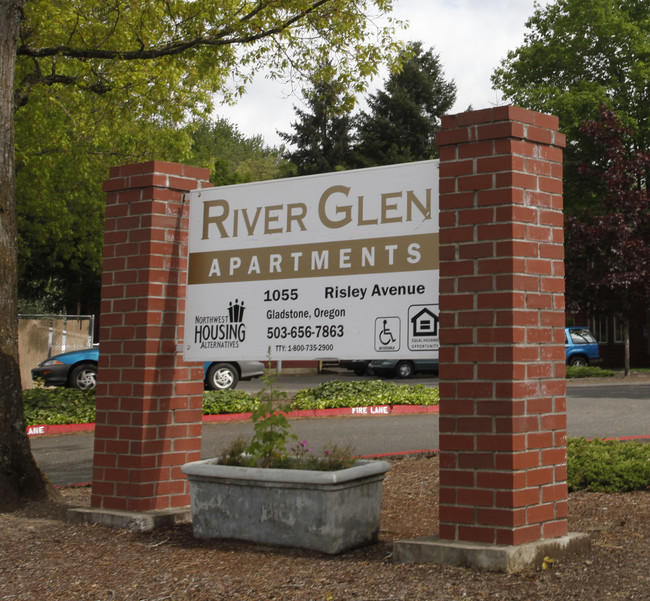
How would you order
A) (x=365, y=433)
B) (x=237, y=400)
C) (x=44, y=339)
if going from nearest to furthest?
(x=365, y=433) → (x=237, y=400) → (x=44, y=339)

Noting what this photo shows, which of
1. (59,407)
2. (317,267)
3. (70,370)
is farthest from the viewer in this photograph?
(70,370)

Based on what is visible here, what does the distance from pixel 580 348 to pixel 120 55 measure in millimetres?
24384

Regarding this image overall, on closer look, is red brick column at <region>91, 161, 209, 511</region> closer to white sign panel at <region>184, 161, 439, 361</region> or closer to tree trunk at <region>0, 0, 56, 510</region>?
white sign panel at <region>184, 161, 439, 361</region>

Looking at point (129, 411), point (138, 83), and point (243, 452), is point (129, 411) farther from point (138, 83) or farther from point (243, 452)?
point (138, 83)

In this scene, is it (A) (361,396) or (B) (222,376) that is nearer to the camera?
(A) (361,396)

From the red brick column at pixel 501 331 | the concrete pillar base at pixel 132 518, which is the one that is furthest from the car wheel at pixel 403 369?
the red brick column at pixel 501 331

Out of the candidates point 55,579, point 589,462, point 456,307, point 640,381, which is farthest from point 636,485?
point 640,381

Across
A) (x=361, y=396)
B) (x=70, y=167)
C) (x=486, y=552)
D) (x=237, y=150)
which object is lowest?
(x=486, y=552)

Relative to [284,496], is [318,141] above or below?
above

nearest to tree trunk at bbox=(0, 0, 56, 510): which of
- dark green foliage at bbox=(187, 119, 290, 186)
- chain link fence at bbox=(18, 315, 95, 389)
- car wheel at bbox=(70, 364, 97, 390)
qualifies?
car wheel at bbox=(70, 364, 97, 390)

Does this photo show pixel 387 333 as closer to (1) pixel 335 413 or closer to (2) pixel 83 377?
(1) pixel 335 413

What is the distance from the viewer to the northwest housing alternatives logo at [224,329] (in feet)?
20.7

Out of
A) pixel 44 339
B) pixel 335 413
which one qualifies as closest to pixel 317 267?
pixel 335 413

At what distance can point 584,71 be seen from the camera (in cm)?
3450
